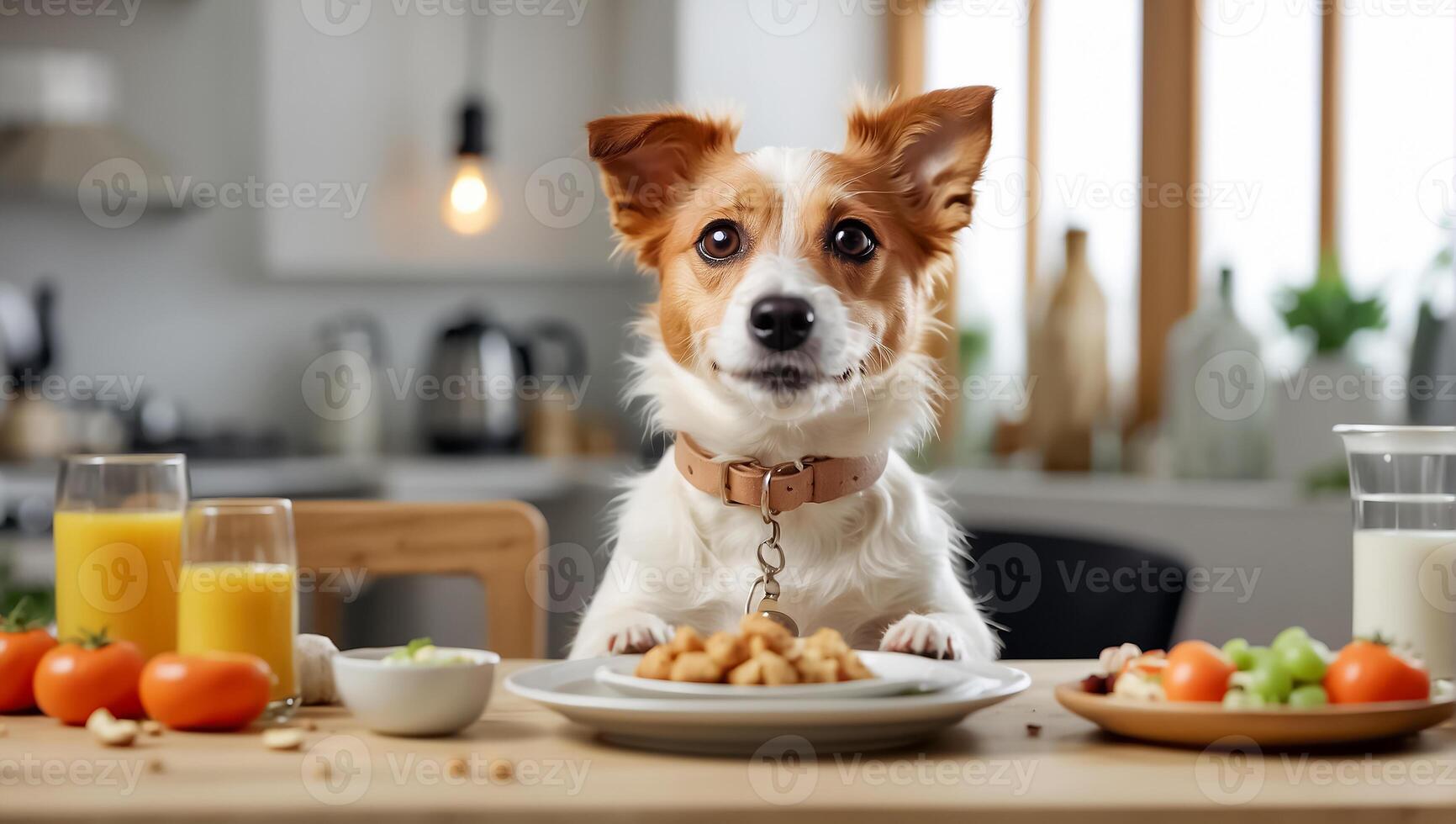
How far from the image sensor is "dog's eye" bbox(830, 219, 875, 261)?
4.27ft

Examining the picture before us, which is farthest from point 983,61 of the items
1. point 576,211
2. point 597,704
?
point 597,704

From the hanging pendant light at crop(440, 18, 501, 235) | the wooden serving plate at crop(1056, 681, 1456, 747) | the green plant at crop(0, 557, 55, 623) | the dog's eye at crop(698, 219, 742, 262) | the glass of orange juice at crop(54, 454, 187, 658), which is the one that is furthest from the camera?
the hanging pendant light at crop(440, 18, 501, 235)

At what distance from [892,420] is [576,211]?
10.8 feet

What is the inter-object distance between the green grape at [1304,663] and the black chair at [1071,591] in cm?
80

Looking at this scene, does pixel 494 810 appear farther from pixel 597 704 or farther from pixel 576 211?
pixel 576 211

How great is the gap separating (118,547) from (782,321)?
1.97ft
